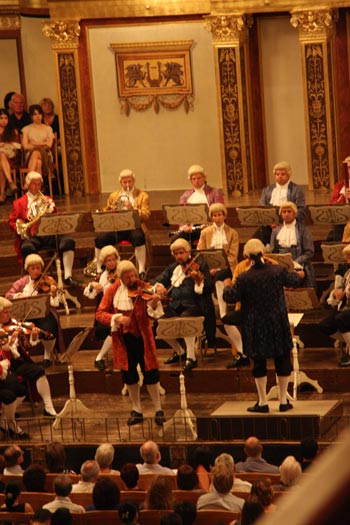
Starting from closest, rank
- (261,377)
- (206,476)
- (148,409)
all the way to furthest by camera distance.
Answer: (206,476) < (261,377) < (148,409)

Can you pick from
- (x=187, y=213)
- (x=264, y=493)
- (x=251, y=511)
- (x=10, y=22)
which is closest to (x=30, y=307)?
(x=187, y=213)

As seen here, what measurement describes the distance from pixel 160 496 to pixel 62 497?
25.3 inches

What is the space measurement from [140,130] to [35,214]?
4244 millimetres

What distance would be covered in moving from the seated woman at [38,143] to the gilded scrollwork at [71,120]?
336 millimetres

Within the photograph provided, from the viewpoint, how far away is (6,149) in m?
14.0

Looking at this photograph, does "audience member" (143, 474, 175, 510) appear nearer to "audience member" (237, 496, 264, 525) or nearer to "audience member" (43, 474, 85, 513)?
"audience member" (43, 474, 85, 513)

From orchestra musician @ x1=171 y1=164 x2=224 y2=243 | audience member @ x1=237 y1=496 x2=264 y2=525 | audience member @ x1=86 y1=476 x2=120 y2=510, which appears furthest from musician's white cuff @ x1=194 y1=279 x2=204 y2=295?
audience member @ x1=237 y1=496 x2=264 y2=525

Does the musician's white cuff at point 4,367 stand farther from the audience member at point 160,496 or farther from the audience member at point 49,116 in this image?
the audience member at point 49,116

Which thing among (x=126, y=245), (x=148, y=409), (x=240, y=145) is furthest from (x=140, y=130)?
(x=148, y=409)

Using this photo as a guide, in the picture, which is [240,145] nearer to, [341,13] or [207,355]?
[341,13]

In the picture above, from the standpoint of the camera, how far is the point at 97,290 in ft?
31.1

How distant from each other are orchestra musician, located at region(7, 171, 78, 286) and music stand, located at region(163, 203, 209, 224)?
1.17 meters

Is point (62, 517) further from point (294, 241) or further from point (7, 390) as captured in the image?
point (294, 241)

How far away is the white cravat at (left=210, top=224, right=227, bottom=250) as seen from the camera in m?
9.82
